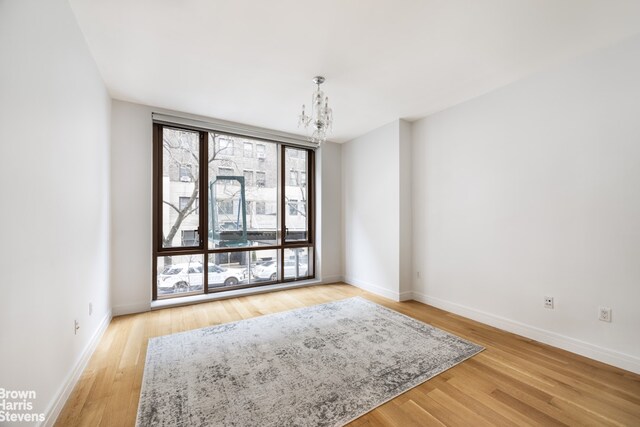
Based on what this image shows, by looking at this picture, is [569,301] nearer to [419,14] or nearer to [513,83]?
[513,83]

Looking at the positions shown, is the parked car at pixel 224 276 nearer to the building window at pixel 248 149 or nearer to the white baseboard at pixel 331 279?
the white baseboard at pixel 331 279

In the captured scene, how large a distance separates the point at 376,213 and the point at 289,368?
2709 mm

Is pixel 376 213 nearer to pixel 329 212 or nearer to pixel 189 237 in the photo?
pixel 329 212

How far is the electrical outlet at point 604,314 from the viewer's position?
85.5 inches

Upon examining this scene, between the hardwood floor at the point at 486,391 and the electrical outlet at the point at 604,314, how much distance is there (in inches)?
14.4

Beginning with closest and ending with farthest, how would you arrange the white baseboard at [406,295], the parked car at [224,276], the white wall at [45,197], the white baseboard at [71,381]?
1. the white wall at [45,197]
2. the white baseboard at [71,381]
3. the white baseboard at [406,295]
4. the parked car at [224,276]

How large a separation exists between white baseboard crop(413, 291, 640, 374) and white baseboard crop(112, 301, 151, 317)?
3.79 m

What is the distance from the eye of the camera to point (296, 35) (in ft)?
6.87

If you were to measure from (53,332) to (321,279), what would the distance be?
3.61 m

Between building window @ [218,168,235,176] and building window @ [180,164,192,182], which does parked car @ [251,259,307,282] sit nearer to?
building window @ [218,168,235,176]

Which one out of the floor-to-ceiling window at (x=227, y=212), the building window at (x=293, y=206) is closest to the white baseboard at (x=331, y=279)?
the floor-to-ceiling window at (x=227, y=212)

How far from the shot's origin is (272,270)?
180 inches

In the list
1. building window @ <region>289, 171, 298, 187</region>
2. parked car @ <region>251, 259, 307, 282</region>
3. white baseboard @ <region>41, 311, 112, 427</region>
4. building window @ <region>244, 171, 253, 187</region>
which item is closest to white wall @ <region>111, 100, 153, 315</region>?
white baseboard @ <region>41, 311, 112, 427</region>

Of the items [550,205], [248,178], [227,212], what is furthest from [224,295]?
[550,205]
